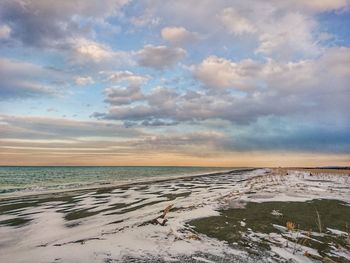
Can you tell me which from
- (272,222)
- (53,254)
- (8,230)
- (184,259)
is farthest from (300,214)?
(8,230)

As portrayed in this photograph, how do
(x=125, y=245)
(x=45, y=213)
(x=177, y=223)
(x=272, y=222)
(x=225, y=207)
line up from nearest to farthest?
1. (x=125, y=245)
2. (x=177, y=223)
3. (x=272, y=222)
4. (x=225, y=207)
5. (x=45, y=213)

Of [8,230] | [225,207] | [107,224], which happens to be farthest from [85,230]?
[225,207]

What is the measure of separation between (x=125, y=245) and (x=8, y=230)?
20.2ft

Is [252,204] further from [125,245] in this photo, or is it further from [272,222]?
[125,245]

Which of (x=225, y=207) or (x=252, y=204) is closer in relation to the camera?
(x=225, y=207)

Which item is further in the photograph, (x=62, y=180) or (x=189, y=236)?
(x=62, y=180)

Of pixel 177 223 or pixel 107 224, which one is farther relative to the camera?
pixel 107 224

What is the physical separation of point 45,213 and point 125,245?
355 inches

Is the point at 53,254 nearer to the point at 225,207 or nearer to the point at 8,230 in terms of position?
the point at 8,230

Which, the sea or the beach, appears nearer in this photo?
the beach

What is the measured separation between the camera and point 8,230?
1117cm

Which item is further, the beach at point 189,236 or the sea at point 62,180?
the sea at point 62,180

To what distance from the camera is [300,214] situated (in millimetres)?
12680

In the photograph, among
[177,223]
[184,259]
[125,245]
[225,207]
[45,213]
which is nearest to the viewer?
[184,259]
